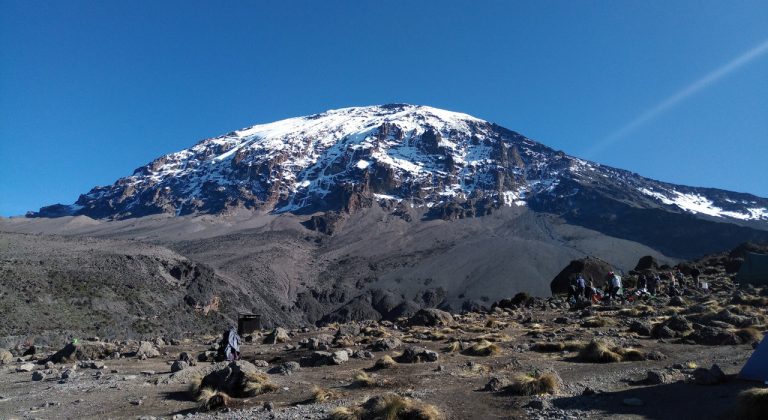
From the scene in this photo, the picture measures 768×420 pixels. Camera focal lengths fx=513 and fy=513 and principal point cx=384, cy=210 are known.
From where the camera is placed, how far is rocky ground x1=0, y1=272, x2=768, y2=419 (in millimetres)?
9125

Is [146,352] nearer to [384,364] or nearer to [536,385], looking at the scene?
[384,364]

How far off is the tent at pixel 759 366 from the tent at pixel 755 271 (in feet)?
78.0

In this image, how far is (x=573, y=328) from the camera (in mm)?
19031

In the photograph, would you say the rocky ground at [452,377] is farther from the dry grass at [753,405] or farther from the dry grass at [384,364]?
the dry grass at [753,405]

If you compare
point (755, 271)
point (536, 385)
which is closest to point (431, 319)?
point (536, 385)

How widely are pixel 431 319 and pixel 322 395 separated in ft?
53.8

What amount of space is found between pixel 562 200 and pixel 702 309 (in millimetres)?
177490

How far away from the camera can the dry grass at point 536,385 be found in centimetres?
997

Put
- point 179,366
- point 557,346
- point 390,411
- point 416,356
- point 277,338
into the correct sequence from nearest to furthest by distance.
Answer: point 390,411 < point 416,356 < point 179,366 < point 557,346 < point 277,338

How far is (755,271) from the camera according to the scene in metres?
29.6

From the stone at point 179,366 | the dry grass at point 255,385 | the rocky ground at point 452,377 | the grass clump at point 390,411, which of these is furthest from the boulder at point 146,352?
the grass clump at point 390,411

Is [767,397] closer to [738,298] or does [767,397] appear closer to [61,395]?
[61,395]

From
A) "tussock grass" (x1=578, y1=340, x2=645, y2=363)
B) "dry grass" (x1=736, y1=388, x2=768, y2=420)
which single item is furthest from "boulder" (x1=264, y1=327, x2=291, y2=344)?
"dry grass" (x1=736, y1=388, x2=768, y2=420)

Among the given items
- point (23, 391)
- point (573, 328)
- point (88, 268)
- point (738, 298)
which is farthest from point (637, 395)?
point (88, 268)
